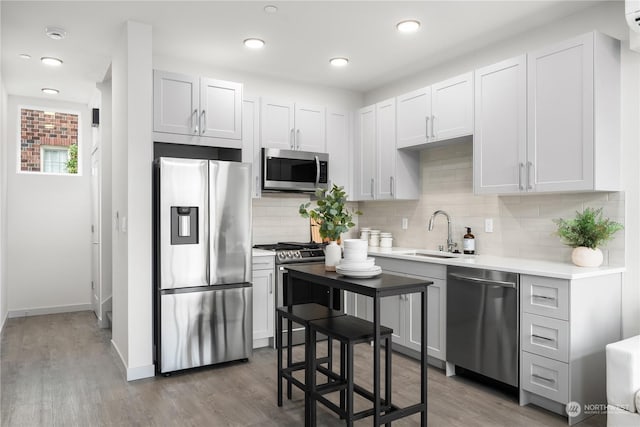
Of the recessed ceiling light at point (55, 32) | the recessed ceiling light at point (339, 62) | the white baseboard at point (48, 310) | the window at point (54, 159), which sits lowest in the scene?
the white baseboard at point (48, 310)

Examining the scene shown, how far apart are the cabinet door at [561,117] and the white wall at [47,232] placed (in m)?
5.31

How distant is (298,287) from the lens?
167 inches

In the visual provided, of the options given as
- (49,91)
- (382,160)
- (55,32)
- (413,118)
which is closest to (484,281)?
(413,118)

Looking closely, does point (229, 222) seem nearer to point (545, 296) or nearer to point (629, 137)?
point (545, 296)

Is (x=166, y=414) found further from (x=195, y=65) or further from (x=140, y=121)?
(x=195, y=65)

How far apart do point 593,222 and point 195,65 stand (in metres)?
3.62

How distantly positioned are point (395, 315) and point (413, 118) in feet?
5.92

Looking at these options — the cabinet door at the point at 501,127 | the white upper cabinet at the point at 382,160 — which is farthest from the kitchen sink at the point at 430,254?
the cabinet door at the point at 501,127

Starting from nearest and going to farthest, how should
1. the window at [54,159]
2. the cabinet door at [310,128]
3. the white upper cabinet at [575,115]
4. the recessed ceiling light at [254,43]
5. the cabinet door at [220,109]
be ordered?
the white upper cabinet at [575,115] → the recessed ceiling light at [254,43] → the cabinet door at [220,109] → the cabinet door at [310,128] → the window at [54,159]

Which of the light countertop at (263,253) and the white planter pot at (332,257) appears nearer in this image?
the white planter pot at (332,257)

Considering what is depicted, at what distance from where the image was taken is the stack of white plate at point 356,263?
2.47 meters

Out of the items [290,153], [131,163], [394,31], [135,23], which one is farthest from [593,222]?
[135,23]

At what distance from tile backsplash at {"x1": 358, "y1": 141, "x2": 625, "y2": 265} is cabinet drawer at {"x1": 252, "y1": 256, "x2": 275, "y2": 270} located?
58.3 inches

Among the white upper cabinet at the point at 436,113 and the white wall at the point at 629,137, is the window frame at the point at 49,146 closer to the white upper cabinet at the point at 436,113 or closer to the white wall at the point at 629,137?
A: the white upper cabinet at the point at 436,113
